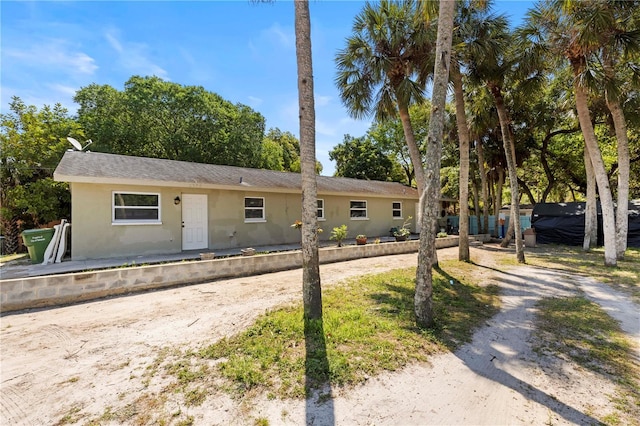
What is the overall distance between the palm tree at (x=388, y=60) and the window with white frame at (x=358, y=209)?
6.79 meters

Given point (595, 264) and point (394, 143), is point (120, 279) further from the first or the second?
point (394, 143)

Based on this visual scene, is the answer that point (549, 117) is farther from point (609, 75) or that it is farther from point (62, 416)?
point (62, 416)

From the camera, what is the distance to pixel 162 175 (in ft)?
33.6

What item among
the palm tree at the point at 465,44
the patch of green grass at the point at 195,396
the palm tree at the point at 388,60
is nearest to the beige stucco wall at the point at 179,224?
the palm tree at the point at 388,60

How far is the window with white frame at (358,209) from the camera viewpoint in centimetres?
1620

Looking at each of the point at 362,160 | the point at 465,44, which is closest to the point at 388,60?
the point at 465,44

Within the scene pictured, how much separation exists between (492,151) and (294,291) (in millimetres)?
16002

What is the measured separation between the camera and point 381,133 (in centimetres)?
2711

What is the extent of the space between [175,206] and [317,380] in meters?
9.30

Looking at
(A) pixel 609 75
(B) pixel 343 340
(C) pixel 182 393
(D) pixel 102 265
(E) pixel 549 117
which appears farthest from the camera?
(E) pixel 549 117

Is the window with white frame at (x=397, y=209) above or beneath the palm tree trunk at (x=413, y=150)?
beneath

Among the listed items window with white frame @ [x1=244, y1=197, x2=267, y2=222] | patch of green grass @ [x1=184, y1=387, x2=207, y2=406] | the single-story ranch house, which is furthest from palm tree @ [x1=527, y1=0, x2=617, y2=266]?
Result: patch of green grass @ [x1=184, y1=387, x2=207, y2=406]

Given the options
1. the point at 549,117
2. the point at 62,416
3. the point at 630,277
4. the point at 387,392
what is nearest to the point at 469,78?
the point at 630,277

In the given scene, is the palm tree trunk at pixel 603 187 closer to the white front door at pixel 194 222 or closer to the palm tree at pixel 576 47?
the palm tree at pixel 576 47
